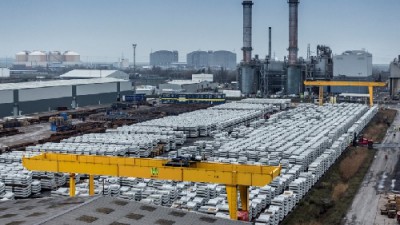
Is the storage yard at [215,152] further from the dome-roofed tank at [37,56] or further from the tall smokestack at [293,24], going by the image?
the dome-roofed tank at [37,56]

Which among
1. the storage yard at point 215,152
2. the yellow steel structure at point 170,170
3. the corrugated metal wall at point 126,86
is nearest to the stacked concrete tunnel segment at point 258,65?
the corrugated metal wall at point 126,86

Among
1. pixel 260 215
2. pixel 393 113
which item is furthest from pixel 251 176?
pixel 393 113

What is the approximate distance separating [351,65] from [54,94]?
87.7 ft

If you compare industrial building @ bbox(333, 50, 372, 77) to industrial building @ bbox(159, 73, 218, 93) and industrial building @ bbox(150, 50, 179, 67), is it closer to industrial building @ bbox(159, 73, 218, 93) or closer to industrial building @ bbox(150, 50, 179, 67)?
industrial building @ bbox(159, 73, 218, 93)

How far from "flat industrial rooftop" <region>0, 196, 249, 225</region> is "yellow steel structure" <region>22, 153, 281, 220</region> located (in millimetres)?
1657

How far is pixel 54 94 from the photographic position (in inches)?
1439

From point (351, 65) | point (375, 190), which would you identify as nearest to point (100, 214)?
point (375, 190)

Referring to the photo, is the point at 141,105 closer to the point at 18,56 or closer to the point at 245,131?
the point at 245,131

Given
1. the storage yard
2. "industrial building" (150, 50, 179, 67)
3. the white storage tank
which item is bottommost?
the storage yard

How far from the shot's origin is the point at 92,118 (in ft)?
107

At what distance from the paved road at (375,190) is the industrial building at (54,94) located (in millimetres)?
20917

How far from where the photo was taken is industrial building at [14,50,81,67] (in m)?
130

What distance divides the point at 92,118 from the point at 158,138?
11.5m

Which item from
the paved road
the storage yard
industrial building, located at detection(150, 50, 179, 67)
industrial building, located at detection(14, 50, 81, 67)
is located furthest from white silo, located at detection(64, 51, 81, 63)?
the paved road
